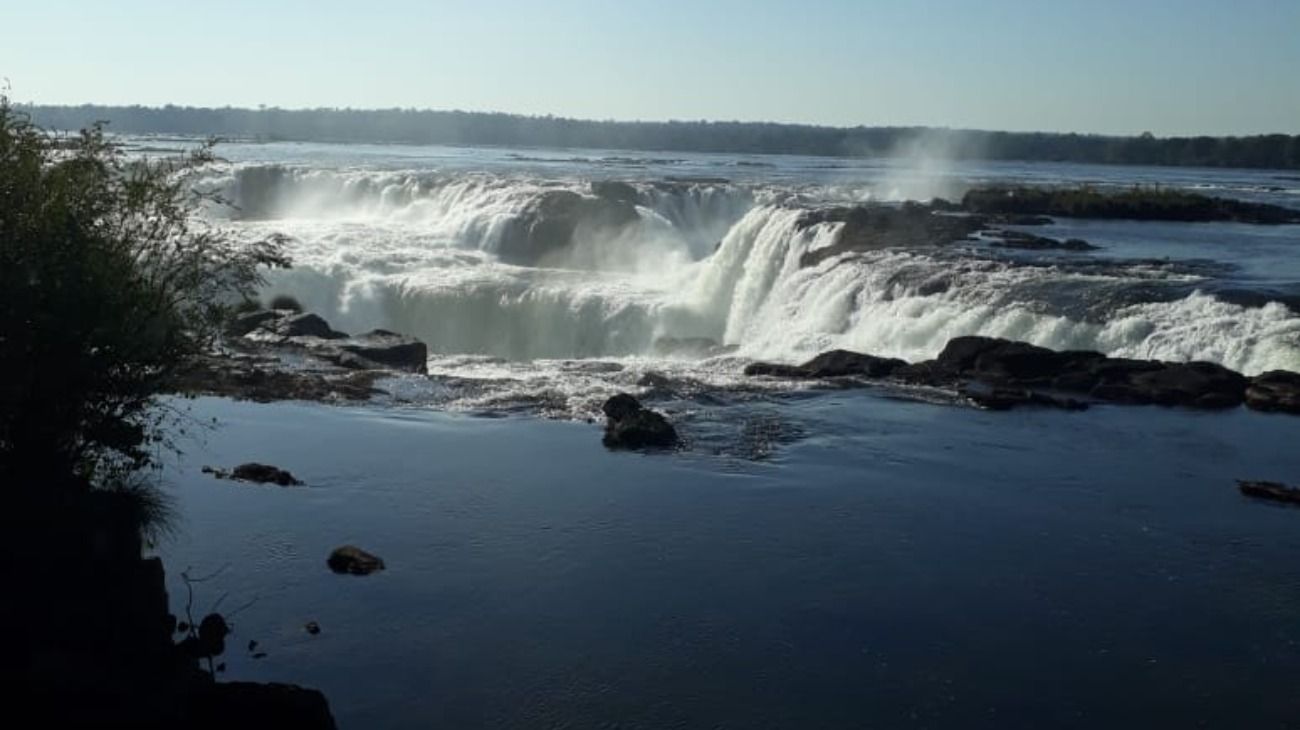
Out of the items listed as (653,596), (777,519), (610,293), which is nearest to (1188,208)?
(610,293)

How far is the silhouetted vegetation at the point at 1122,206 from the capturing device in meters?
47.6

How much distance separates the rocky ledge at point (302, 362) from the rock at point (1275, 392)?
1474 centimetres

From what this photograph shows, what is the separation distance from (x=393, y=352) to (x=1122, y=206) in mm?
33098

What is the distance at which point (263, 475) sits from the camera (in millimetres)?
17047

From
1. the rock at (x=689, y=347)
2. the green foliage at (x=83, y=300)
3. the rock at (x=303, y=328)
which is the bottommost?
the rock at (x=689, y=347)

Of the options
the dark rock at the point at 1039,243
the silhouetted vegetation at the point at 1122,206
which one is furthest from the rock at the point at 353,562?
the silhouetted vegetation at the point at 1122,206

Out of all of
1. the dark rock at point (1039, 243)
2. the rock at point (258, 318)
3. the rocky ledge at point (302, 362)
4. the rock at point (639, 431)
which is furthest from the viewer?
the dark rock at point (1039, 243)

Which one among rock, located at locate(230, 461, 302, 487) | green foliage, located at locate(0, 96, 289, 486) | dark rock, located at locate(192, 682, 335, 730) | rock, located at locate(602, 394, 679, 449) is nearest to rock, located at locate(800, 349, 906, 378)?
rock, located at locate(602, 394, 679, 449)

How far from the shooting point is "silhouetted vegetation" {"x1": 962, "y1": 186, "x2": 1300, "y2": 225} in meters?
47.6

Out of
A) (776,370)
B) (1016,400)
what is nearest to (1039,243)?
(776,370)

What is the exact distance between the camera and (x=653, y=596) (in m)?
13.0

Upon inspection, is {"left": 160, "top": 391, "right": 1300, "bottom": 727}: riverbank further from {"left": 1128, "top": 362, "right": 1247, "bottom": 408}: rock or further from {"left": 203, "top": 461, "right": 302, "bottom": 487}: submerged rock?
{"left": 1128, "top": 362, "right": 1247, "bottom": 408}: rock

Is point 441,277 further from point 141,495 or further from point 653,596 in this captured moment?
point 653,596

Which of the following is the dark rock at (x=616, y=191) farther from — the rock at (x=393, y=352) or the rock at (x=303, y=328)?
the rock at (x=393, y=352)
